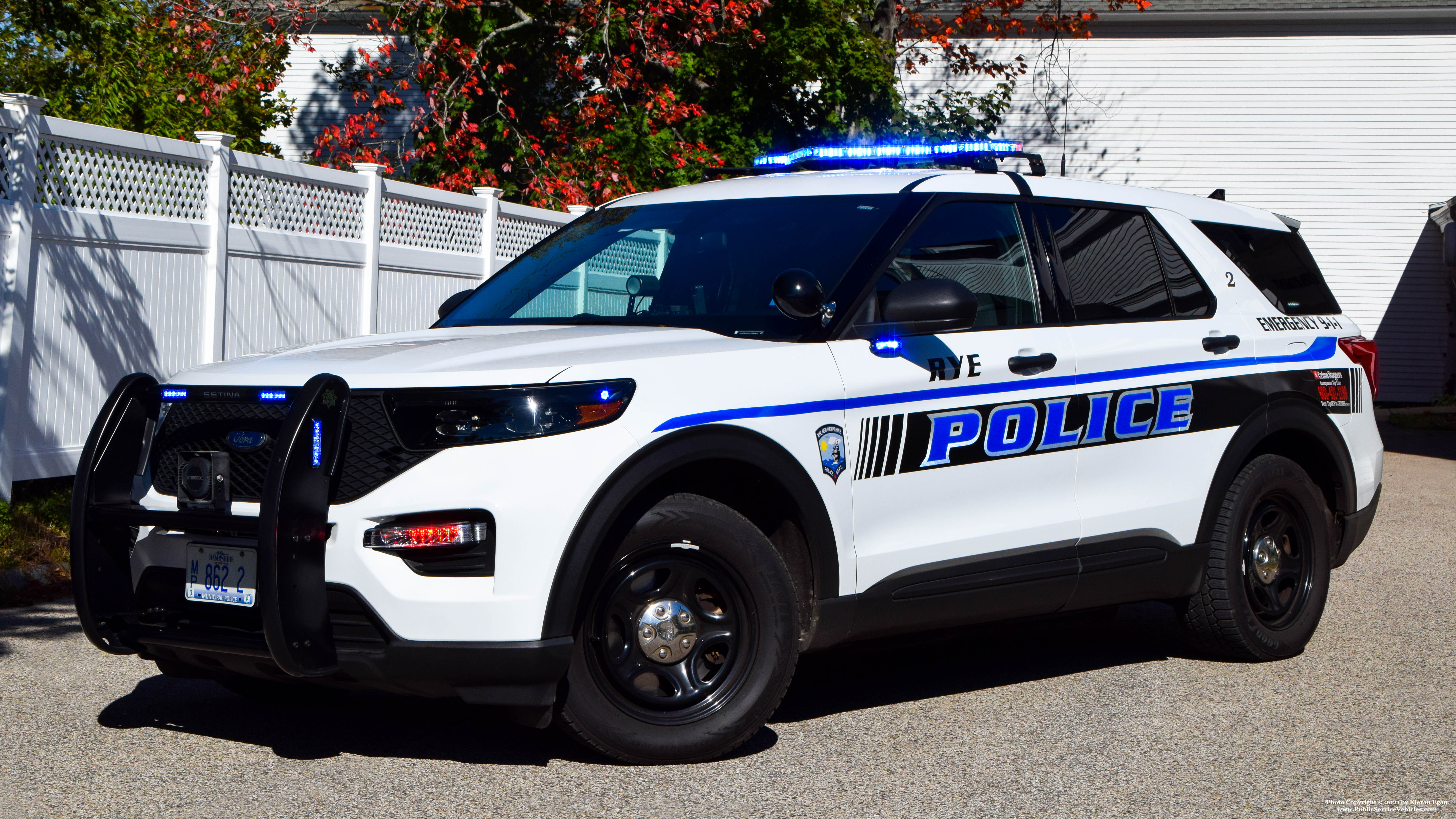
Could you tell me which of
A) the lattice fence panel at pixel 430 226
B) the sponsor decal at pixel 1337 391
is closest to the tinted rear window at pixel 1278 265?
the sponsor decal at pixel 1337 391

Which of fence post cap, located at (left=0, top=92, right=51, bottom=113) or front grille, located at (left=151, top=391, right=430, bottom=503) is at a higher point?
fence post cap, located at (left=0, top=92, right=51, bottom=113)

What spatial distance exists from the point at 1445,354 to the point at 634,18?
14.2 metres

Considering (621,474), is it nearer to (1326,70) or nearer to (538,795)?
(538,795)

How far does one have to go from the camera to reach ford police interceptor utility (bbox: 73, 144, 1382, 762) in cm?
408

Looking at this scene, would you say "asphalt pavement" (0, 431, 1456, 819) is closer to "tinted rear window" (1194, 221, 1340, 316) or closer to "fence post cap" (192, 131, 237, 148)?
"tinted rear window" (1194, 221, 1340, 316)

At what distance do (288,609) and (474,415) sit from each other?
700mm

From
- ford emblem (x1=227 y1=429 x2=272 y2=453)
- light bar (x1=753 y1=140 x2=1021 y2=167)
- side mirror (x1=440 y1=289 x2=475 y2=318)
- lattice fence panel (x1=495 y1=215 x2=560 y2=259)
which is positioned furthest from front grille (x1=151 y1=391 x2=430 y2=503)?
lattice fence panel (x1=495 y1=215 x2=560 y2=259)

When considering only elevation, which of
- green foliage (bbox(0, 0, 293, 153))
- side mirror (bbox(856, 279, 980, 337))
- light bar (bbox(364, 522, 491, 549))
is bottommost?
light bar (bbox(364, 522, 491, 549))

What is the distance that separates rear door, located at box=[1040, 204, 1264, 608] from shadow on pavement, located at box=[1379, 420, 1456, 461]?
11.1 metres

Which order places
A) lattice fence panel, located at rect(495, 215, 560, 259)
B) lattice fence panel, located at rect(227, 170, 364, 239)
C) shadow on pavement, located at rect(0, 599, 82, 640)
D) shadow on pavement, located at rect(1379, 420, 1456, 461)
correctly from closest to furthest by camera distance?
shadow on pavement, located at rect(0, 599, 82, 640)
lattice fence panel, located at rect(227, 170, 364, 239)
lattice fence panel, located at rect(495, 215, 560, 259)
shadow on pavement, located at rect(1379, 420, 1456, 461)

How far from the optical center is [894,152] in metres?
6.10

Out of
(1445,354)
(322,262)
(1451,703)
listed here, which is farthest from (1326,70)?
(1451,703)

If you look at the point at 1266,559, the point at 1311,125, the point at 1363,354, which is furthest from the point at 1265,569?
the point at 1311,125

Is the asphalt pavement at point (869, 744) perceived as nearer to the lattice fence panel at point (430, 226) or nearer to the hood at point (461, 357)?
the hood at point (461, 357)
